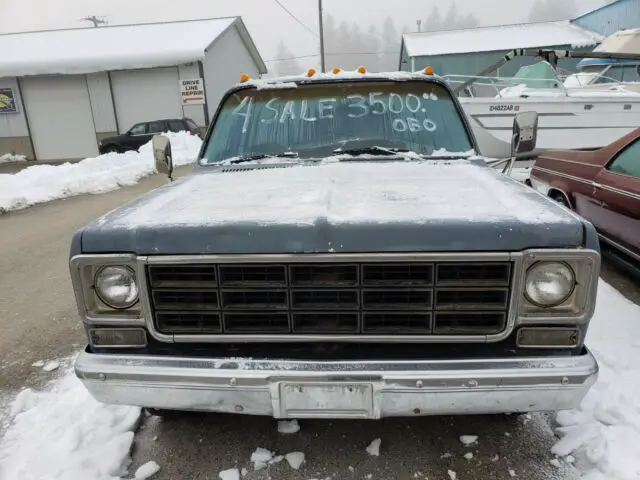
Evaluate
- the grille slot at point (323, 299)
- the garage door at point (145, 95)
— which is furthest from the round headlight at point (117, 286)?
the garage door at point (145, 95)

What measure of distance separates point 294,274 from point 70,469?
1.48 meters

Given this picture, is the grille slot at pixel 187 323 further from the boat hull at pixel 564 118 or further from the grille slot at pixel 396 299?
the boat hull at pixel 564 118

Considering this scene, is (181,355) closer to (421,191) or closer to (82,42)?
(421,191)

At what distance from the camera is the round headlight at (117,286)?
199 cm

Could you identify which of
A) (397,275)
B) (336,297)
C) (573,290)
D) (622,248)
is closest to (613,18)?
(622,248)

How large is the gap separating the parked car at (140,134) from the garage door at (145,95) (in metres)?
3.48

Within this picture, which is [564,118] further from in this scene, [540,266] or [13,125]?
[13,125]

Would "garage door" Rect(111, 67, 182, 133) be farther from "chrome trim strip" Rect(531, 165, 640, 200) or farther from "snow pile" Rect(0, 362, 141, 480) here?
"snow pile" Rect(0, 362, 141, 480)

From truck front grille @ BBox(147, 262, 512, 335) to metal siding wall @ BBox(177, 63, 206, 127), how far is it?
64.8ft

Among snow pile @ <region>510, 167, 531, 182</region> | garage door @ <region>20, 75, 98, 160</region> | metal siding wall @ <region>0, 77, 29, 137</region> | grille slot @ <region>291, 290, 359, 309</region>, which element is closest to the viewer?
grille slot @ <region>291, 290, 359, 309</region>

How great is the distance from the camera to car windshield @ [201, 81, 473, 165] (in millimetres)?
3193

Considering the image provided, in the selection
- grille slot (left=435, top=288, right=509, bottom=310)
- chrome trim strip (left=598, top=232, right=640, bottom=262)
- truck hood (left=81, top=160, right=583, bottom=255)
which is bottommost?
chrome trim strip (left=598, top=232, right=640, bottom=262)

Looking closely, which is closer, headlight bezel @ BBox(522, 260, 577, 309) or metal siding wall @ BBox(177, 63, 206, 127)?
headlight bezel @ BBox(522, 260, 577, 309)

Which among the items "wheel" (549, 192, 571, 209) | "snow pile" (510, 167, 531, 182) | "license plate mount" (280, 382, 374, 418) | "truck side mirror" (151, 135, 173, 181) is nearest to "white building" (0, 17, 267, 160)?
"snow pile" (510, 167, 531, 182)
